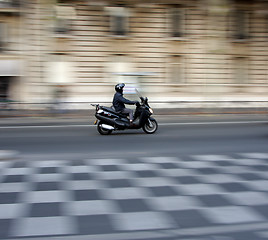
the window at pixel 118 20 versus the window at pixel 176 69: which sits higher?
the window at pixel 118 20

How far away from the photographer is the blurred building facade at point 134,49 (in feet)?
70.4

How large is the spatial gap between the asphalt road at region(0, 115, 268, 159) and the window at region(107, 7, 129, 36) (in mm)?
9732

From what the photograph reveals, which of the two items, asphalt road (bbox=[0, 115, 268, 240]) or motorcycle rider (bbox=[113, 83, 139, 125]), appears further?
motorcycle rider (bbox=[113, 83, 139, 125])

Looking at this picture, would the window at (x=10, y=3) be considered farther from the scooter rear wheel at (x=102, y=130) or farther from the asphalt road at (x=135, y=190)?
the asphalt road at (x=135, y=190)

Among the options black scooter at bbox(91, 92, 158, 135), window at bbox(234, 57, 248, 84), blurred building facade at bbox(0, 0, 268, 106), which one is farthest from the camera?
window at bbox(234, 57, 248, 84)

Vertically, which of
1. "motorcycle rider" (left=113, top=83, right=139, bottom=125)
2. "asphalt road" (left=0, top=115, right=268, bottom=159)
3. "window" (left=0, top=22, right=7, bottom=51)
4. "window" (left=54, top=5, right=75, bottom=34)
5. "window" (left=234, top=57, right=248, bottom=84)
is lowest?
"asphalt road" (left=0, top=115, right=268, bottom=159)

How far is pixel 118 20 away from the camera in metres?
22.3

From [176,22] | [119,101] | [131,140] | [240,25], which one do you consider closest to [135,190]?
[131,140]

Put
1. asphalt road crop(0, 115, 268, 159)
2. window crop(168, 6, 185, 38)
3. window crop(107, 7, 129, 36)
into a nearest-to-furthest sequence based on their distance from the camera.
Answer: asphalt road crop(0, 115, 268, 159)
window crop(107, 7, 129, 36)
window crop(168, 6, 185, 38)

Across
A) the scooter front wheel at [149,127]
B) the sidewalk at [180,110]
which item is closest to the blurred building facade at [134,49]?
the sidewalk at [180,110]

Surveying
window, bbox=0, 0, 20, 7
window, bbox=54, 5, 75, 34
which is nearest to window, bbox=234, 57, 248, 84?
window, bbox=54, 5, 75, 34

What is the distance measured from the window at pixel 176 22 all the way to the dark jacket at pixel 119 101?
1205cm

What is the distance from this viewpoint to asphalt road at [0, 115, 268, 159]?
8.67 metres

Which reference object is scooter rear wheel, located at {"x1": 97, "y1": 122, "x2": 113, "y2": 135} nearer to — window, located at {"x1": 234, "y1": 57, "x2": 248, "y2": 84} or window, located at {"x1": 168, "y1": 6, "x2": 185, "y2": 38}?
window, located at {"x1": 168, "y1": 6, "x2": 185, "y2": 38}
